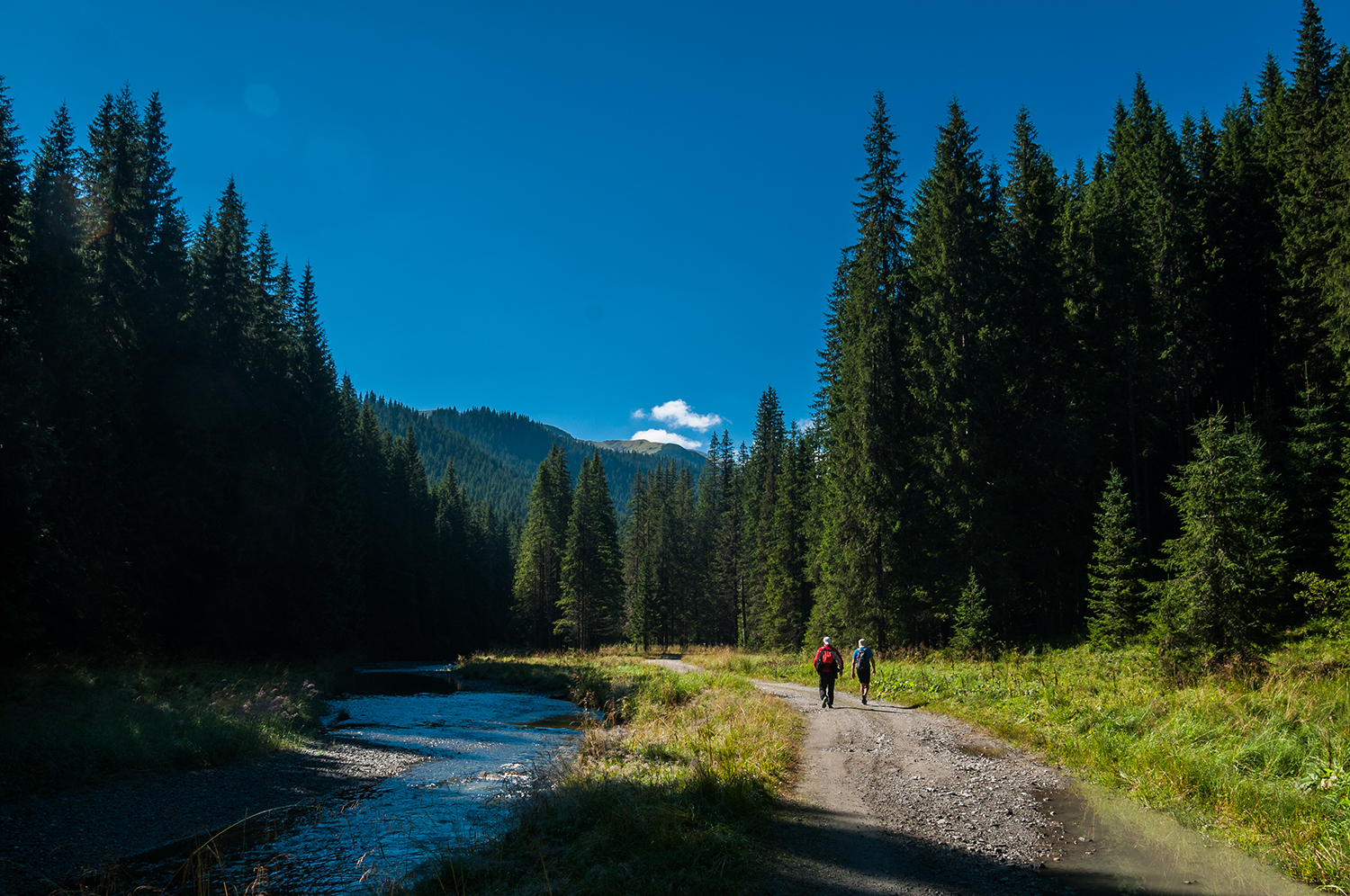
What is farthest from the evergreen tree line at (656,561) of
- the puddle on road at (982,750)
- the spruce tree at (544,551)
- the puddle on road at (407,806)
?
the puddle on road at (982,750)

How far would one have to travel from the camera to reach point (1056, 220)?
94.4ft

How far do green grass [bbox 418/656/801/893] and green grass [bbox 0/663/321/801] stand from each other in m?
8.54

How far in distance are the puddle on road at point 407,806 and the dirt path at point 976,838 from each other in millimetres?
4435

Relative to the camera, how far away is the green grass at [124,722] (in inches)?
455

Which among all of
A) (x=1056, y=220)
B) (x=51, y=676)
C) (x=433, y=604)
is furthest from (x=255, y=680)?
(x=433, y=604)

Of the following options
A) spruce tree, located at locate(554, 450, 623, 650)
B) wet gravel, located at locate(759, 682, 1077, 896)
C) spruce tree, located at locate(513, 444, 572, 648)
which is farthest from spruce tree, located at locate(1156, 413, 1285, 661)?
spruce tree, located at locate(513, 444, 572, 648)

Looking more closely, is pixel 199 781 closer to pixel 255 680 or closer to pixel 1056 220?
pixel 255 680

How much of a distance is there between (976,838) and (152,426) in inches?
1223

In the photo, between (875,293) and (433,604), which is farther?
(433,604)

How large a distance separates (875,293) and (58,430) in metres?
29.6

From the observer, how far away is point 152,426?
25453 mm

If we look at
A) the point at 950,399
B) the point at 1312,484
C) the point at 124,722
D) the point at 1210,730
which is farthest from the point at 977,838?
the point at 1312,484

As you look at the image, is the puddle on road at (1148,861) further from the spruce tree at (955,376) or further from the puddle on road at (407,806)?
the spruce tree at (955,376)

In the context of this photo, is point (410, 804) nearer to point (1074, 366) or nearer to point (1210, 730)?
point (1210, 730)
